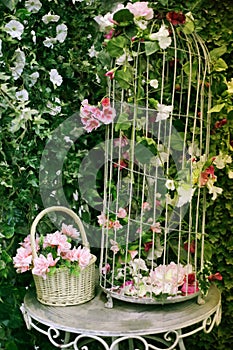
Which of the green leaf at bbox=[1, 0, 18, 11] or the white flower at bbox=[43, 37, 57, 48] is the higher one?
the green leaf at bbox=[1, 0, 18, 11]

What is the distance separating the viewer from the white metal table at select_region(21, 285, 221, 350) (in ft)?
5.38

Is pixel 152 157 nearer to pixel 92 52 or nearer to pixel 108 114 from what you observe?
pixel 108 114

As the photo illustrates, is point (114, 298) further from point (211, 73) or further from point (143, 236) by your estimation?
point (211, 73)

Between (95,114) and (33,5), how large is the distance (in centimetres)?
52

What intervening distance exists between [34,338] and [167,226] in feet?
2.68

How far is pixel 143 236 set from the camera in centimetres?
186

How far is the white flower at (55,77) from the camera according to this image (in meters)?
2.12

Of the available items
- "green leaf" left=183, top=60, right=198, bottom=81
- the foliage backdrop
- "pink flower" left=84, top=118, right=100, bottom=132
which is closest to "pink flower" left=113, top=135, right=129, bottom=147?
"pink flower" left=84, top=118, right=100, bottom=132

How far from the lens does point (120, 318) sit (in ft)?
5.67

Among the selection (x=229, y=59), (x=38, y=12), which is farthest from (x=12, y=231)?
(x=229, y=59)

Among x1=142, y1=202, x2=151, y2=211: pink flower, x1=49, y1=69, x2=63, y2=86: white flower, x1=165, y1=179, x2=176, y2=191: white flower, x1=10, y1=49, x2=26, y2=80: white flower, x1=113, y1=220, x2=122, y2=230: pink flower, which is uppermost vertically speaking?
x1=10, y1=49, x2=26, y2=80: white flower

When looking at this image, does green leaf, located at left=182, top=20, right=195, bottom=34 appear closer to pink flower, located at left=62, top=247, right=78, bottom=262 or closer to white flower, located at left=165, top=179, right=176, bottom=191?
white flower, located at left=165, top=179, right=176, bottom=191

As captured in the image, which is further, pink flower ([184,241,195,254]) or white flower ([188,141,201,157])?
pink flower ([184,241,195,254])

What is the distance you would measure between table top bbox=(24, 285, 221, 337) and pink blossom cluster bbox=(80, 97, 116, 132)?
0.67 meters
